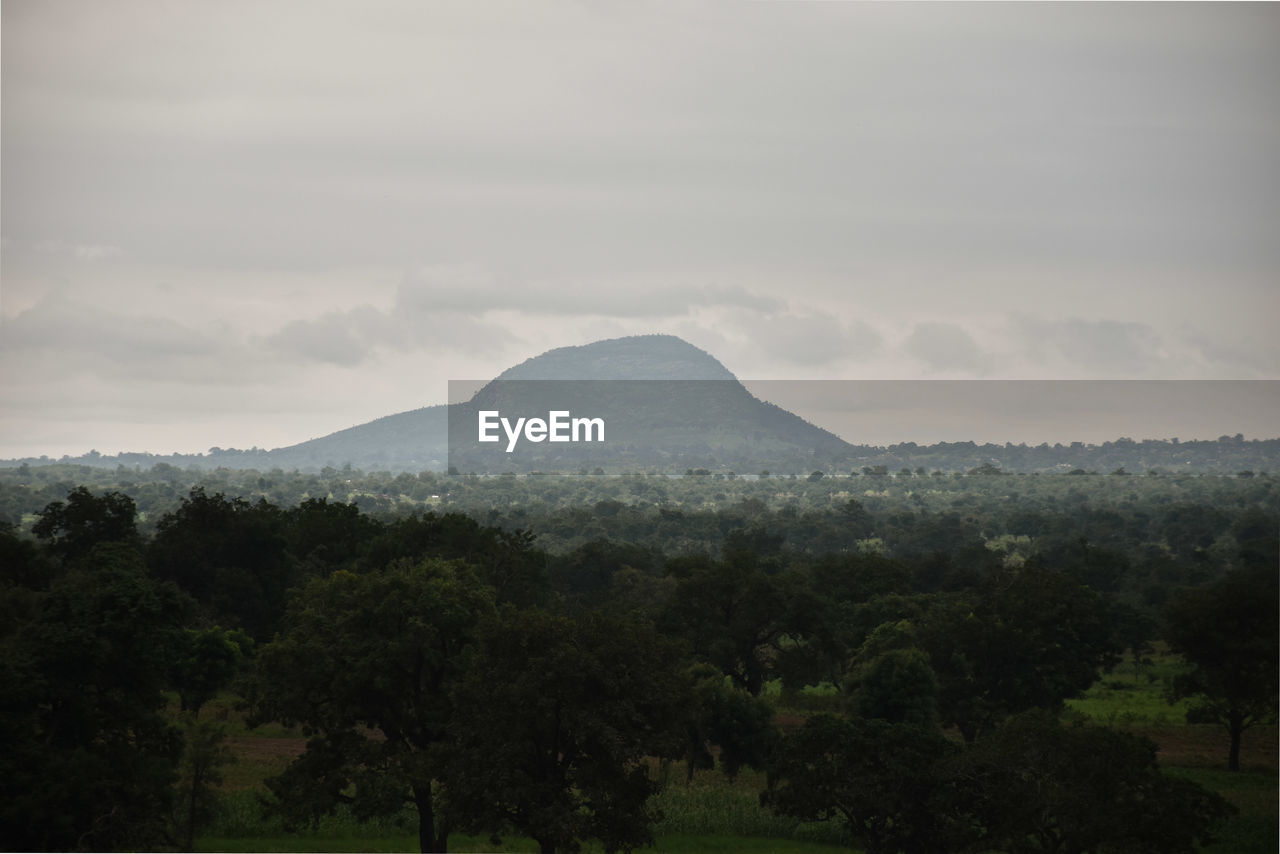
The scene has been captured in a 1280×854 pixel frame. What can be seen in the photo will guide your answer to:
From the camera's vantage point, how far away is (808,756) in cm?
2198

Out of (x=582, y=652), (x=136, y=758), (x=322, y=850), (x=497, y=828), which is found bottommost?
(x=322, y=850)

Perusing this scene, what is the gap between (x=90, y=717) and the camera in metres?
17.6

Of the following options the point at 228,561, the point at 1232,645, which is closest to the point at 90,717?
the point at 228,561

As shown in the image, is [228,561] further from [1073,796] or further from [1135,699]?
[1135,699]

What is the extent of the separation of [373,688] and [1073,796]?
11797 mm

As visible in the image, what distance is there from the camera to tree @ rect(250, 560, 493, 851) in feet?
64.9

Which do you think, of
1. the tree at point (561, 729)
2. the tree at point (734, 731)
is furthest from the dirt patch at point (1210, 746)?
the tree at point (561, 729)

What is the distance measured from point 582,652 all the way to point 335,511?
27.1m


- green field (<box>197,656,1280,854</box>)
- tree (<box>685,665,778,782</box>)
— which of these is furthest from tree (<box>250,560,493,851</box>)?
tree (<box>685,665,778,782</box>)

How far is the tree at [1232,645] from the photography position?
859 inches

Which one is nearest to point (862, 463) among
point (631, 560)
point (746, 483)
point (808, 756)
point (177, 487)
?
point (746, 483)

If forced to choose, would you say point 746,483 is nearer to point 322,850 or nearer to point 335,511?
point 335,511

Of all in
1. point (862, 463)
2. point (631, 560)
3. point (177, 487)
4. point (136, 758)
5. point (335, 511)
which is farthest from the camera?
point (862, 463)

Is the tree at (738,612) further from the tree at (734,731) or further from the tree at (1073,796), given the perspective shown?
the tree at (1073,796)
